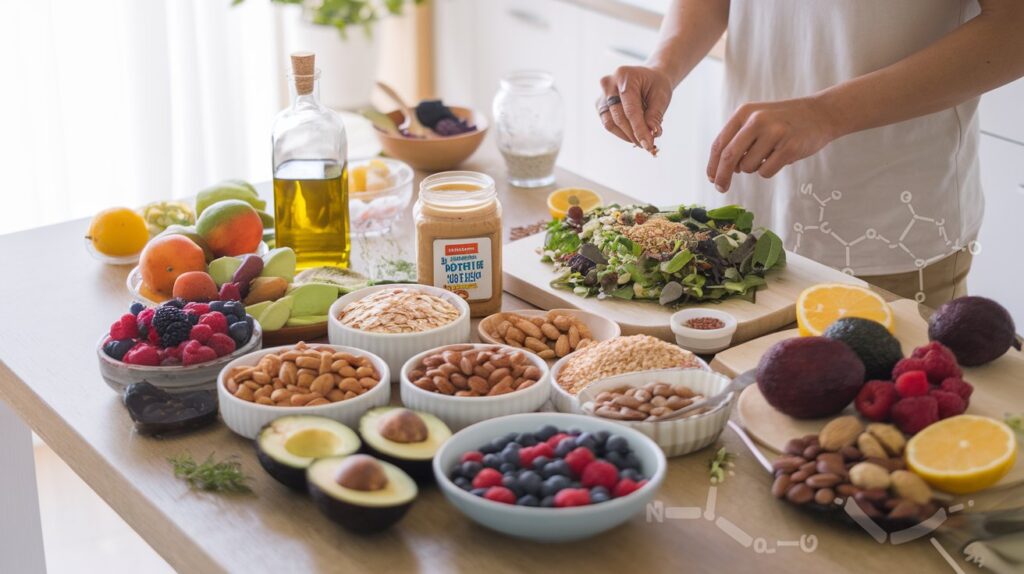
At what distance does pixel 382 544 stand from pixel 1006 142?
1.78 m

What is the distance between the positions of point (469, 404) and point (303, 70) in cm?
61

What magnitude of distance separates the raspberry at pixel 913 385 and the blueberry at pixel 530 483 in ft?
1.32

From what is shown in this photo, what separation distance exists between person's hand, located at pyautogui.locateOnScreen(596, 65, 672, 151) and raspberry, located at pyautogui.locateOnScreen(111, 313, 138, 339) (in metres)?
0.74

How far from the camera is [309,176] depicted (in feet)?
5.23

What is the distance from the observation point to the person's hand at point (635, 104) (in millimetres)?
1640

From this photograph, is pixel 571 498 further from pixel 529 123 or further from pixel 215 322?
pixel 529 123

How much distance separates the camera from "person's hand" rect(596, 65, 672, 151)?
164 cm

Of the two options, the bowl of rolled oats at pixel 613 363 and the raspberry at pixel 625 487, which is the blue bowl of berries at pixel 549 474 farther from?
the bowl of rolled oats at pixel 613 363

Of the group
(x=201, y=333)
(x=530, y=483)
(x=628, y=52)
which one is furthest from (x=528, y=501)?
(x=628, y=52)

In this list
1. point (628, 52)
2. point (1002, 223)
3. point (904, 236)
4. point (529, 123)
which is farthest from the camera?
point (628, 52)

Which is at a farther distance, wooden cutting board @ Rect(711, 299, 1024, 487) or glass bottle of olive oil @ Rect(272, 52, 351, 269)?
glass bottle of olive oil @ Rect(272, 52, 351, 269)

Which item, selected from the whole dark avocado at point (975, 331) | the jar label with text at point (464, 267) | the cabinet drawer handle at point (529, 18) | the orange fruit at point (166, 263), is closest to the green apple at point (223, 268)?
the orange fruit at point (166, 263)

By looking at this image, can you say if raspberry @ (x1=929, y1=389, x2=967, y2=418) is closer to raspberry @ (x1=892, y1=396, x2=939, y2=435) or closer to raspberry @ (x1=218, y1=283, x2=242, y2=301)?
raspberry @ (x1=892, y1=396, x2=939, y2=435)

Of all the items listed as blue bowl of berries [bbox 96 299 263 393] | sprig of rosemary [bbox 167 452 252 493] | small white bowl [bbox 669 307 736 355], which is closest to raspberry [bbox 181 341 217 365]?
blue bowl of berries [bbox 96 299 263 393]
